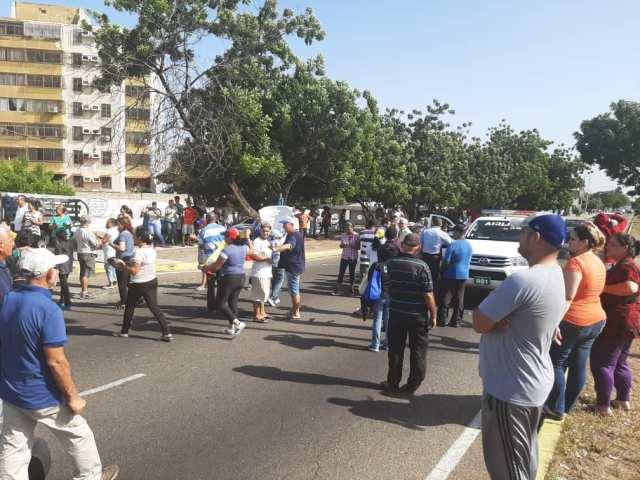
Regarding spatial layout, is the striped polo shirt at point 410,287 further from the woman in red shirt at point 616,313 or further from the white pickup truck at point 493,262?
the white pickup truck at point 493,262

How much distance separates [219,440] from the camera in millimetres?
4652

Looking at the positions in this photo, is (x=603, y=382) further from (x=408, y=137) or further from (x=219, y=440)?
(x=408, y=137)

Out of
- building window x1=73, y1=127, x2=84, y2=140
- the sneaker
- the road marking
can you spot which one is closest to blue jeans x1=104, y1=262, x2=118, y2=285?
the road marking

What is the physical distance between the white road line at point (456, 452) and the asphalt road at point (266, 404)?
5 cm

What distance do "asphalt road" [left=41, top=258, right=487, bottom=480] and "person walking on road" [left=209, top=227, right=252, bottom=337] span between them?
35cm

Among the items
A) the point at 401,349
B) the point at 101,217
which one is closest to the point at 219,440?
the point at 401,349

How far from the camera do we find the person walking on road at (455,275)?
365 inches

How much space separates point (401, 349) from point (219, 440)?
2257 mm

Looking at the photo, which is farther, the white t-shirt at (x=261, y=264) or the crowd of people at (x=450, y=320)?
the white t-shirt at (x=261, y=264)

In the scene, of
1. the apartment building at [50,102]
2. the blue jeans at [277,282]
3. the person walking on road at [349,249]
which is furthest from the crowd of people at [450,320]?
the apartment building at [50,102]

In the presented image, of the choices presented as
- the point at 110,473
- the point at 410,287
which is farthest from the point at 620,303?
the point at 110,473

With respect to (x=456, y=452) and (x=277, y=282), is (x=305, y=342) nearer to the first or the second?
(x=277, y=282)

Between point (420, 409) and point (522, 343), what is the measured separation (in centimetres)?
277

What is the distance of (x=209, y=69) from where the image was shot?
2222cm
